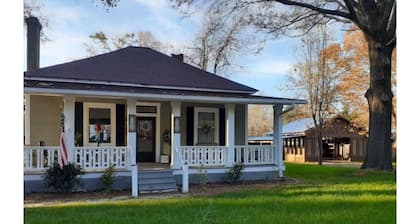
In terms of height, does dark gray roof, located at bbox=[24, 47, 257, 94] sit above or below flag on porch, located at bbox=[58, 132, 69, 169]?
above

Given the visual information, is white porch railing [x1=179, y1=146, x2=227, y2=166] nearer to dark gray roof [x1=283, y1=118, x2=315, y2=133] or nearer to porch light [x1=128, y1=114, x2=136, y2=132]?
porch light [x1=128, y1=114, x2=136, y2=132]

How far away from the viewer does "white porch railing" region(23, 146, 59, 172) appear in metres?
11.6

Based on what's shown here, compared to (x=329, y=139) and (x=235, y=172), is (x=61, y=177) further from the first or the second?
(x=329, y=139)

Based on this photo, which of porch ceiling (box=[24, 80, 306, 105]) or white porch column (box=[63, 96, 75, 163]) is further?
white porch column (box=[63, 96, 75, 163])

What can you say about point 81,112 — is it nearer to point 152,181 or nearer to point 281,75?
point 152,181

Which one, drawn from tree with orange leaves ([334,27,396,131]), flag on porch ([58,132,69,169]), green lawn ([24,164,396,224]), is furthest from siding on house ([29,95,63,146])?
tree with orange leaves ([334,27,396,131])

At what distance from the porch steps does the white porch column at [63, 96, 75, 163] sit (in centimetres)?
186

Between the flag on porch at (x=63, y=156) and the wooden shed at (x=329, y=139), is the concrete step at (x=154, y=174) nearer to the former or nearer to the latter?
the flag on porch at (x=63, y=156)

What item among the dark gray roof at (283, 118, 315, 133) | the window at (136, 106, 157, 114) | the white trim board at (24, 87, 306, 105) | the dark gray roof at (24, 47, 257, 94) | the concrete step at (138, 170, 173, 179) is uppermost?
the dark gray roof at (24, 47, 257, 94)

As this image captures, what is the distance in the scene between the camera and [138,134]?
15391 millimetres

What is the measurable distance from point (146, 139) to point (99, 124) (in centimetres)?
187

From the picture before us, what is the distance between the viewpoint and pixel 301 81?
31219mm

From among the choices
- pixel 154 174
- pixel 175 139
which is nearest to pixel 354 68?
pixel 175 139
